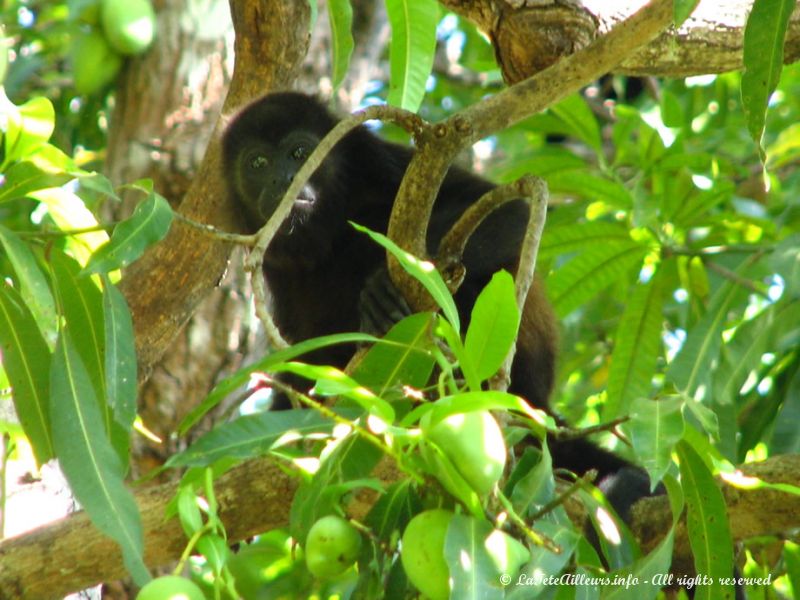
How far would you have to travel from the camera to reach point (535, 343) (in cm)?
343

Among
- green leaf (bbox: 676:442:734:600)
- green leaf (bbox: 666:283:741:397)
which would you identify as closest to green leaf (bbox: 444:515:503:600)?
green leaf (bbox: 676:442:734:600)

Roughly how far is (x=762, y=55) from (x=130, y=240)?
1103 mm

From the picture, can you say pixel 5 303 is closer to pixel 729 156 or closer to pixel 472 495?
pixel 472 495

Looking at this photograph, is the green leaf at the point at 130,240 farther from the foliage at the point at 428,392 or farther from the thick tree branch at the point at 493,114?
the thick tree branch at the point at 493,114

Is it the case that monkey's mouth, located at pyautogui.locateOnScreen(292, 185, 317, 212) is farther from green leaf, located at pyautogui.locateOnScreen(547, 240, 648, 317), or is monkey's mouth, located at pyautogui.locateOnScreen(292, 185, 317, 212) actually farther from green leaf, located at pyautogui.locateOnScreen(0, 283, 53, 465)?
green leaf, located at pyautogui.locateOnScreen(0, 283, 53, 465)

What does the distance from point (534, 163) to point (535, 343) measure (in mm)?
844

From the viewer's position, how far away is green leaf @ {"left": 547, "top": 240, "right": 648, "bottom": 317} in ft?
11.8

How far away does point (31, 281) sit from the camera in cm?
194

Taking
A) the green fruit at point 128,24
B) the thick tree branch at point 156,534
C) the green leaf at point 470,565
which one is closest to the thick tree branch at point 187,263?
the thick tree branch at point 156,534

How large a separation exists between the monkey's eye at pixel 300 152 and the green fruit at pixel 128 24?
887 millimetres

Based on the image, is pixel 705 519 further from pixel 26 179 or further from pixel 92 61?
pixel 92 61

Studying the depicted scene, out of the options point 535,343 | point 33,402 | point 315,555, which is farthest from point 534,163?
point 315,555

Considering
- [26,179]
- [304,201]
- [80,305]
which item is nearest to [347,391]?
[80,305]

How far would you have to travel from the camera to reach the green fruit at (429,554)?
135 centimetres
